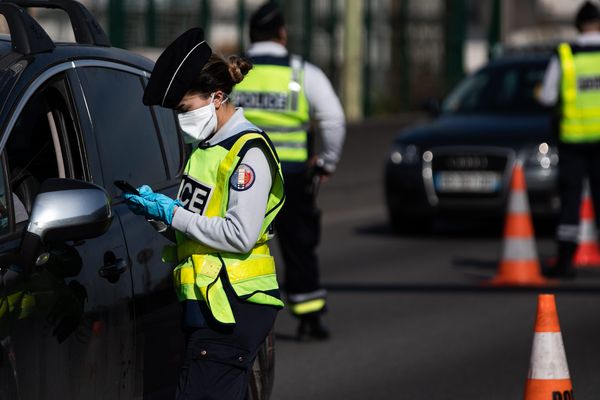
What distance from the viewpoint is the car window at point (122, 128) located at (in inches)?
213

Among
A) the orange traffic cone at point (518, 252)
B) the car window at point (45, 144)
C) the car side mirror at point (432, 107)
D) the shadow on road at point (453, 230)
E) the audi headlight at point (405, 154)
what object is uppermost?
the car window at point (45, 144)

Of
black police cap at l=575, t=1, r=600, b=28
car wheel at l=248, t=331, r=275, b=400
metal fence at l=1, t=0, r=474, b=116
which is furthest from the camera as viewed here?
metal fence at l=1, t=0, r=474, b=116

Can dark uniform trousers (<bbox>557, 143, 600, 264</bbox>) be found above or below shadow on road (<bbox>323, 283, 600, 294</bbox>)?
above

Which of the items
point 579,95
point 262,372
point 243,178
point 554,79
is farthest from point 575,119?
point 243,178

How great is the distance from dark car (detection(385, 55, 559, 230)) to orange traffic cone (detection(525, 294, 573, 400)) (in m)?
9.00

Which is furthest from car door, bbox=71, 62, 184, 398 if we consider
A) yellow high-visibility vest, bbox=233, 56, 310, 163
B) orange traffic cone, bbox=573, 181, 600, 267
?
orange traffic cone, bbox=573, 181, 600, 267

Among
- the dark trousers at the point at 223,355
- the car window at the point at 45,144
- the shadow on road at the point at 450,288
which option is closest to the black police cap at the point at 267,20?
the shadow on road at the point at 450,288

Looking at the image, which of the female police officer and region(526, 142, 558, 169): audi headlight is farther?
region(526, 142, 558, 169): audi headlight

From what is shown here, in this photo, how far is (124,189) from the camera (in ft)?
16.7

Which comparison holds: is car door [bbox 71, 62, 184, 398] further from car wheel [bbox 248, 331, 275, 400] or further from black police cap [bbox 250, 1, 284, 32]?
black police cap [bbox 250, 1, 284, 32]

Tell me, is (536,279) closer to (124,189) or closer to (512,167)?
(512,167)

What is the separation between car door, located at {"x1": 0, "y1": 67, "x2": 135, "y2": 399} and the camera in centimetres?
446

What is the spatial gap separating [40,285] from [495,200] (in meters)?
11.0

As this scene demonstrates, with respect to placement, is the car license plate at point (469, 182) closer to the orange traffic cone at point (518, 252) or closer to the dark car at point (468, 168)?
the dark car at point (468, 168)
